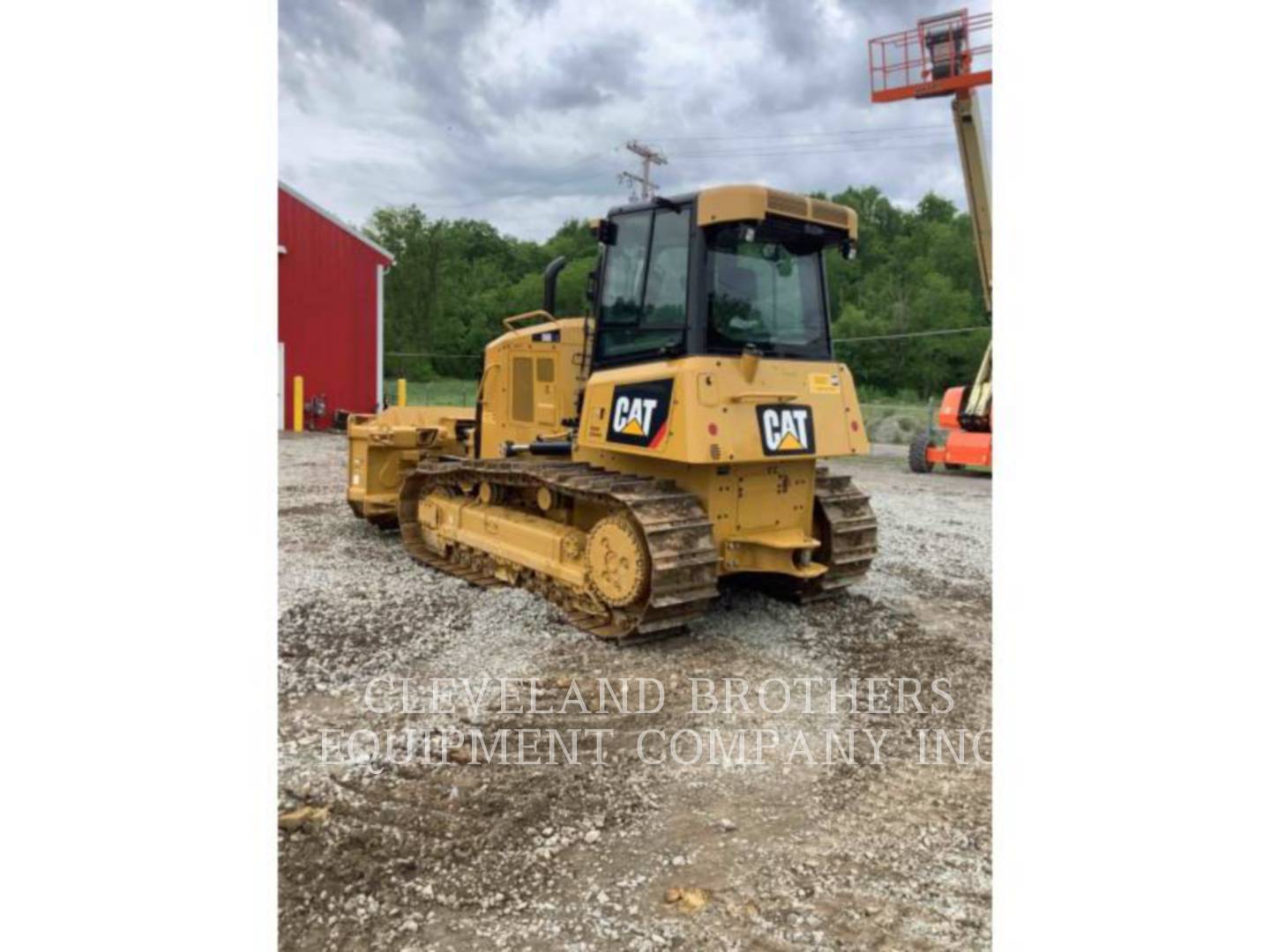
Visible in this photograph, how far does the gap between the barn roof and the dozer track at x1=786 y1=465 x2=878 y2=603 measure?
2955 millimetres

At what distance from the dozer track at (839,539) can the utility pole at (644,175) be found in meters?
1.83

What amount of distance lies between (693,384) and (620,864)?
218cm

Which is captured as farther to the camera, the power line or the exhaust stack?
the power line

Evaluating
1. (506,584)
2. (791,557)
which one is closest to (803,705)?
(791,557)

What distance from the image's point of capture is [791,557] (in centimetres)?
416

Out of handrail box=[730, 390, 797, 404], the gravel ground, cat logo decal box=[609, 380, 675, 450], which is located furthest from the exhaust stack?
the gravel ground

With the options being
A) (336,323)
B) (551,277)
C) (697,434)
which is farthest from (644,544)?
(336,323)

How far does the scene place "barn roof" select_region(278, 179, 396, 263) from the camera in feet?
8.51

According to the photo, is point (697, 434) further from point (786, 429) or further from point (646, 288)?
point (646, 288)

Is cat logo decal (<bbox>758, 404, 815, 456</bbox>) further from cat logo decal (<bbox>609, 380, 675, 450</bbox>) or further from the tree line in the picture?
the tree line

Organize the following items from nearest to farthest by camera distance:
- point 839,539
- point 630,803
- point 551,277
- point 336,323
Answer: point 630,803, point 839,539, point 551,277, point 336,323

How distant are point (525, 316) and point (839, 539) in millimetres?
2652

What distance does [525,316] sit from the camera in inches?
219

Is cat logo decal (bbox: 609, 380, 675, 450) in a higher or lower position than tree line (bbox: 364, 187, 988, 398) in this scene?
lower
